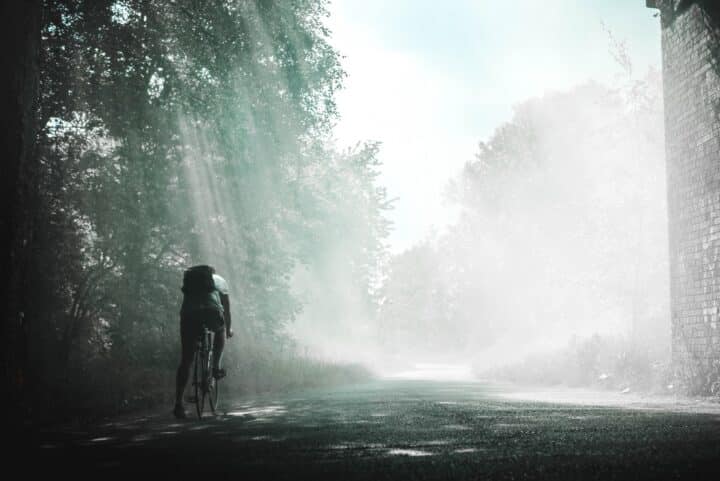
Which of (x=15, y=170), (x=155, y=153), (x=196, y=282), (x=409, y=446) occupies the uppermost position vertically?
(x=155, y=153)

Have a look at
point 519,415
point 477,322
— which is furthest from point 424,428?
point 477,322

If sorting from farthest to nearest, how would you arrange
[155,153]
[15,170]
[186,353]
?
1. [155,153]
2. [186,353]
3. [15,170]

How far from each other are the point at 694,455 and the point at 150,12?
40.6 ft

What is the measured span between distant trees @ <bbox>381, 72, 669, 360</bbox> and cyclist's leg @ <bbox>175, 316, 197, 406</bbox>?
1273 cm

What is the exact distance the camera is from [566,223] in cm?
3622

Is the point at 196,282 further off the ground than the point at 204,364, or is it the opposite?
the point at 196,282

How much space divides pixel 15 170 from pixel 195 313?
2830 mm

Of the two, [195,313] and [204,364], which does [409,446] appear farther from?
[204,364]

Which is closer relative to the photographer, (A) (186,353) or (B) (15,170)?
(B) (15,170)

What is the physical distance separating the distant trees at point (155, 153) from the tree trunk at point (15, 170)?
318 cm

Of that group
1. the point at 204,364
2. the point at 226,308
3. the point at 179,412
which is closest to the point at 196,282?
the point at 226,308

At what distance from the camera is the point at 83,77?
44.8 feet

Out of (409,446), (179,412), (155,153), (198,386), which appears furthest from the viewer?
(155,153)

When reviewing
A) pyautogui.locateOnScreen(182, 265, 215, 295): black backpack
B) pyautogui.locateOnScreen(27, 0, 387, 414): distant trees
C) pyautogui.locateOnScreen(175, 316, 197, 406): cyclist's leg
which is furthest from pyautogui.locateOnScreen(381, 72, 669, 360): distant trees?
pyautogui.locateOnScreen(175, 316, 197, 406): cyclist's leg
